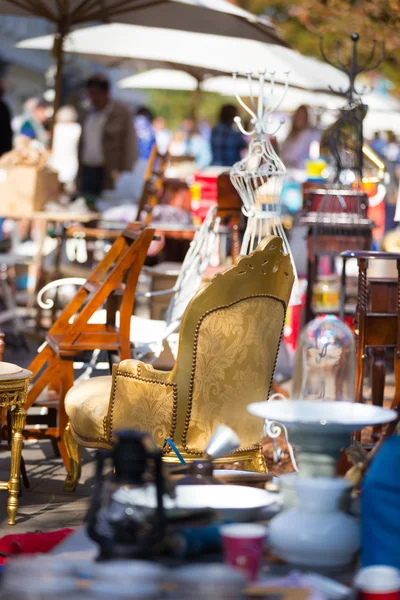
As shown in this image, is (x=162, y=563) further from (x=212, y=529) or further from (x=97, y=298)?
(x=97, y=298)

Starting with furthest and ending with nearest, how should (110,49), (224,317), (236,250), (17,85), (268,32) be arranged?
(17,85)
(110,49)
(268,32)
(236,250)
(224,317)

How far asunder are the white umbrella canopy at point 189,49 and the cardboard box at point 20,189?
227 cm

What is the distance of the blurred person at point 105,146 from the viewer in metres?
12.4

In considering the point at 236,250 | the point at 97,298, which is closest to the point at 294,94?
the point at 236,250

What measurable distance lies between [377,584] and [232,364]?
243cm

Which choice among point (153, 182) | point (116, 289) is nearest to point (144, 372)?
point (116, 289)

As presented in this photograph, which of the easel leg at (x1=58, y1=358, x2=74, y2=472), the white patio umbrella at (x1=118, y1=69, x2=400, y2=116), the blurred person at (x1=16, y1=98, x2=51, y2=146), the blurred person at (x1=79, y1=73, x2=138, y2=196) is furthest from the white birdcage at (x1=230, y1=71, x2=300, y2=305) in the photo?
the white patio umbrella at (x1=118, y1=69, x2=400, y2=116)

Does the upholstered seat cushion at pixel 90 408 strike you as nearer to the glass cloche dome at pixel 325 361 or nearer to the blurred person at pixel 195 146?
the glass cloche dome at pixel 325 361

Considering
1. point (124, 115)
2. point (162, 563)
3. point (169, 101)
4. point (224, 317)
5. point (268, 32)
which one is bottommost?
point (162, 563)

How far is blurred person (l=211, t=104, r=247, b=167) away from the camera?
12758mm

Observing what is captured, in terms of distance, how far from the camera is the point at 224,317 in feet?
15.0

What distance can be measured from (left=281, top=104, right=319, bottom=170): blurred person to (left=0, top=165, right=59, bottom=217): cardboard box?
5.80 meters

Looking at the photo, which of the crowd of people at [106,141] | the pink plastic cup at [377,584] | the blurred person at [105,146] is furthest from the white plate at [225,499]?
the blurred person at [105,146]

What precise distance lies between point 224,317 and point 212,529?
6.80 ft
